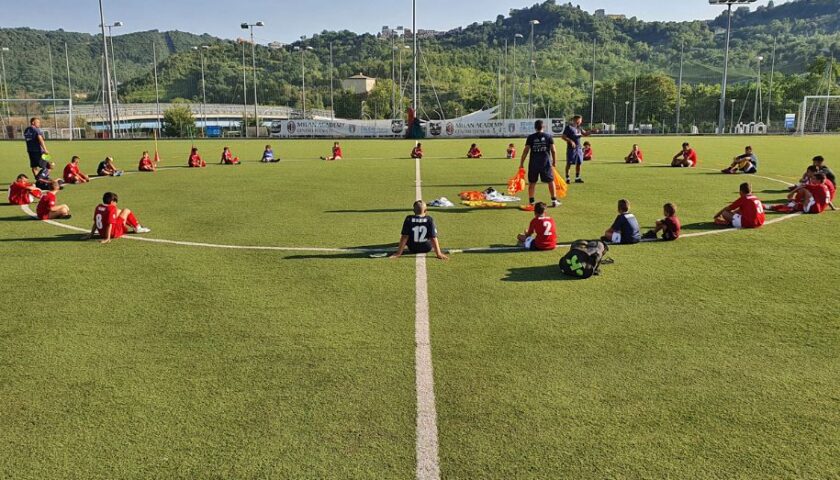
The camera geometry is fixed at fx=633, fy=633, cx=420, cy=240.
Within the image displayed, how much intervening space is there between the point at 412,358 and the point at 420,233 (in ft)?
13.9

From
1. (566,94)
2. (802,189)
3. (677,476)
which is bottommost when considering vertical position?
(677,476)

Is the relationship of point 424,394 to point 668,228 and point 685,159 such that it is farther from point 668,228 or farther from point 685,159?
point 685,159

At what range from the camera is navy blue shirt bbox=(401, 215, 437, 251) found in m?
9.99

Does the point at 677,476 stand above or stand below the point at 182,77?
below

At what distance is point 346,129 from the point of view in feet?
210

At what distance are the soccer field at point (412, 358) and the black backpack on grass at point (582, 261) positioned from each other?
30cm

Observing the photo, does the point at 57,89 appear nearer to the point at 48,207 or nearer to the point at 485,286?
the point at 48,207

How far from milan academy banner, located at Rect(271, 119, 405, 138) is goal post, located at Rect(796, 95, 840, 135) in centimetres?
4065

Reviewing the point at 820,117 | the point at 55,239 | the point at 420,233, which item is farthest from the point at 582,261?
the point at 820,117

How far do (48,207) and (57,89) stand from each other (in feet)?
535

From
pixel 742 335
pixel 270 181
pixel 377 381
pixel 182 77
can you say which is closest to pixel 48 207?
pixel 270 181

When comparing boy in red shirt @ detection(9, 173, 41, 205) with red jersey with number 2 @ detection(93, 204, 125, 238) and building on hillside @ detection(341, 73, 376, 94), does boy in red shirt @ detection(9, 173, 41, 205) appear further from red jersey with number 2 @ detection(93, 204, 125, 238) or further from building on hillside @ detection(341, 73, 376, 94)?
building on hillside @ detection(341, 73, 376, 94)

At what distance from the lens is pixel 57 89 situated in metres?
152

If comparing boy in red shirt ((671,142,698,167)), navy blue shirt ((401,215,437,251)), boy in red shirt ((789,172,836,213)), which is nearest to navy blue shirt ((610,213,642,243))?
navy blue shirt ((401,215,437,251))
